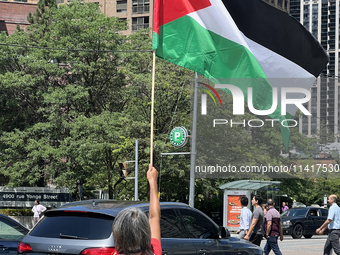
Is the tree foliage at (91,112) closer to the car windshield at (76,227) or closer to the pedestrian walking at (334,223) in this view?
the pedestrian walking at (334,223)

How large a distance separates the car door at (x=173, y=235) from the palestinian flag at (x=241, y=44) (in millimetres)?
4899

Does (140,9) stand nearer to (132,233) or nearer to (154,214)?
(154,214)

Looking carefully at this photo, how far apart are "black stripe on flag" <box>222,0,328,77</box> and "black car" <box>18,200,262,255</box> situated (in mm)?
5403

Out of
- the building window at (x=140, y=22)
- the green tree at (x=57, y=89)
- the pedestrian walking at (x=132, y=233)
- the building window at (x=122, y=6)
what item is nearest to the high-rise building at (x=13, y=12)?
the building window at (x=140, y=22)

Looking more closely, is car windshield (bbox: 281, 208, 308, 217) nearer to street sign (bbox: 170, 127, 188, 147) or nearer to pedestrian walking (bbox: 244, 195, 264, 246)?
street sign (bbox: 170, 127, 188, 147)

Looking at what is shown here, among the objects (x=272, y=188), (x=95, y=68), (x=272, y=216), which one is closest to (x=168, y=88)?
(x=95, y=68)

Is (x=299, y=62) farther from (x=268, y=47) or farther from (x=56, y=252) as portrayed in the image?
(x=56, y=252)

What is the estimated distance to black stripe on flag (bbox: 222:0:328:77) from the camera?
12.3m

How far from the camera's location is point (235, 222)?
2827 centimetres

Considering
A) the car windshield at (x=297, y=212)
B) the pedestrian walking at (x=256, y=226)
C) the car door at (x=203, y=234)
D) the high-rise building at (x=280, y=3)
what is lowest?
the car windshield at (x=297, y=212)

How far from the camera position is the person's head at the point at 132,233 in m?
2.98

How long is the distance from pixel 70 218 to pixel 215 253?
2468 mm

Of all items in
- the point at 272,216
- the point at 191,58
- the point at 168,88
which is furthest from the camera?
the point at 168,88

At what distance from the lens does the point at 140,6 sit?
81000 mm
